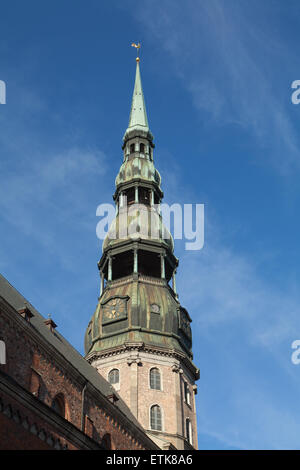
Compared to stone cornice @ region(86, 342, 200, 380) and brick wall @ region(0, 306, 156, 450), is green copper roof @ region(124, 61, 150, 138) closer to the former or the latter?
stone cornice @ region(86, 342, 200, 380)

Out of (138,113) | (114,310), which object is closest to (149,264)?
(114,310)

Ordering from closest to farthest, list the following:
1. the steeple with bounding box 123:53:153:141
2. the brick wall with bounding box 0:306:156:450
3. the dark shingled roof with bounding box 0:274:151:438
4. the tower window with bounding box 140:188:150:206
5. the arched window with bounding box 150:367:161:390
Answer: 1. the brick wall with bounding box 0:306:156:450
2. the dark shingled roof with bounding box 0:274:151:438
3. the arched window with bounding box 150:367:161:390
4. the tower window with bounding box 140:188:150:206
5. the steeple with bounding box 123:53:153:141

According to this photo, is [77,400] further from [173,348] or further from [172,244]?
[172,244]

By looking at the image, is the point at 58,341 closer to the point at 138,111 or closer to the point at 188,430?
the point at 188,430

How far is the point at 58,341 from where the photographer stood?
37.8m

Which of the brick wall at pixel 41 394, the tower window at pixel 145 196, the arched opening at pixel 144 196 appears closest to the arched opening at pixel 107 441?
the brick wall at pixel 41 394

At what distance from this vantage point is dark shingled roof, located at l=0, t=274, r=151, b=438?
3394 cm

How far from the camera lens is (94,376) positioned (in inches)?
1708

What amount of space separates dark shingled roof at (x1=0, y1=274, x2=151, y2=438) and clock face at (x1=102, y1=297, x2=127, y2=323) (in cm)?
642

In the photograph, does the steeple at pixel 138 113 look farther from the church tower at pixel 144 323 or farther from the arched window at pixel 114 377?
the arched window at pixel 114 377

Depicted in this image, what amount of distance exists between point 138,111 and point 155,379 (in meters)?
30.9

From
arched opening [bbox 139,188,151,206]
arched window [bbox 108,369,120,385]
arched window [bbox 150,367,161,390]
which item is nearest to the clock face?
arched window [bbox 108,369,120,385]

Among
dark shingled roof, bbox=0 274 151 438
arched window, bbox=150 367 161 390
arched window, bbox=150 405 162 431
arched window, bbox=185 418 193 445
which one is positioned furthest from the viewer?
arched window, bbox=185 418 193 445
